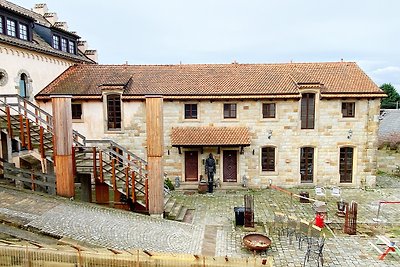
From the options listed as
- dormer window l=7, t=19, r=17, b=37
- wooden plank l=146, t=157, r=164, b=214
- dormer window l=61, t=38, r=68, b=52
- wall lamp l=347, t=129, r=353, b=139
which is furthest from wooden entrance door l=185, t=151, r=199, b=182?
dormer window l=61, t=38, r=68, b=52

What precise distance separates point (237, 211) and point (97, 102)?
12268mm

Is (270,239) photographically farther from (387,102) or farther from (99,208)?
(387,102)

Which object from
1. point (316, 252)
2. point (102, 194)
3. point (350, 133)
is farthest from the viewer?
point (350, 133)

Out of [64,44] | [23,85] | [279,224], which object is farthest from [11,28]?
[279,224]

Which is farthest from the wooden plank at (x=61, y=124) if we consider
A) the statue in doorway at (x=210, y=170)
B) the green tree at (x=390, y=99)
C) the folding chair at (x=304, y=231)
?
the green tree at (x=390, y=99)

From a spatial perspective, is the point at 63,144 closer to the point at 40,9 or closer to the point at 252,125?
the point at 252,125

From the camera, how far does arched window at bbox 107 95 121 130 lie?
2086cm

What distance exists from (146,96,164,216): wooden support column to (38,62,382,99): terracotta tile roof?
26.3ft

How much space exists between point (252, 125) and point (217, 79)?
13.7 ft

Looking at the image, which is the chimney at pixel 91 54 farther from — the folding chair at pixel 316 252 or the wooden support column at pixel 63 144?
the folding chair at pixel 316 252

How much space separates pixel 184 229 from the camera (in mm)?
12703

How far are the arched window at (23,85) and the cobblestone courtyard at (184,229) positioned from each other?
26.7 ft

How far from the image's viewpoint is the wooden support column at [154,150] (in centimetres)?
1277

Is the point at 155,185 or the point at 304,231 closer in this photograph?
the point at 304,231
